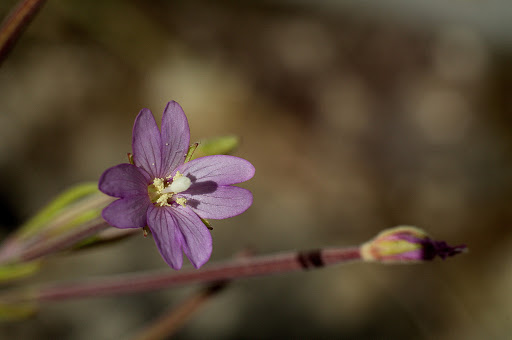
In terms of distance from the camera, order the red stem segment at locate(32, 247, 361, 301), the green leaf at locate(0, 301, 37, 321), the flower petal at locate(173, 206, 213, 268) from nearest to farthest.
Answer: the flower petal at locate(173, 206, 213, 268)
the red stem segment at locate(32, 247, 361, 301)
the green leaf at locate(0, 301, 37, 321)

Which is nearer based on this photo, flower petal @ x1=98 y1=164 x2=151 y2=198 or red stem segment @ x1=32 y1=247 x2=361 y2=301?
flower petal @ x1=98 y1=164 x2=151 y2=198

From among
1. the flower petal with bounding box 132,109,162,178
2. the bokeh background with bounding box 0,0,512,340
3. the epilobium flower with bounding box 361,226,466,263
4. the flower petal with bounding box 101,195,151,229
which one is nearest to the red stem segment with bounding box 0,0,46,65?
the flower petal with bounding box 132,109,162,178

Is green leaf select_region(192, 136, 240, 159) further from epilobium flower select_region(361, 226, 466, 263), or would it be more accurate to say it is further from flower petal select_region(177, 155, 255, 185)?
epilobium flower select_region(361, 226, 466, 263)

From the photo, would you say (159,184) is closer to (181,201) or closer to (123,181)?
(181,201)

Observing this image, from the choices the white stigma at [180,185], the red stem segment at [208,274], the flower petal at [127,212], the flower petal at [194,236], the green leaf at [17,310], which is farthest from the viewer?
the green leaf at [17,310]

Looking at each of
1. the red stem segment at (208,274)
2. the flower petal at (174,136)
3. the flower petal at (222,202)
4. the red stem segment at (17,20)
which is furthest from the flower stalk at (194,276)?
the red stem segment at (17,20)

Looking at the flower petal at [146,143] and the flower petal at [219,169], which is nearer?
the flower petal at [146,143]

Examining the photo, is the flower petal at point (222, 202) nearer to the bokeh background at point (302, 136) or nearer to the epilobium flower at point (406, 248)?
the epilobium flower at point (406, 248)
